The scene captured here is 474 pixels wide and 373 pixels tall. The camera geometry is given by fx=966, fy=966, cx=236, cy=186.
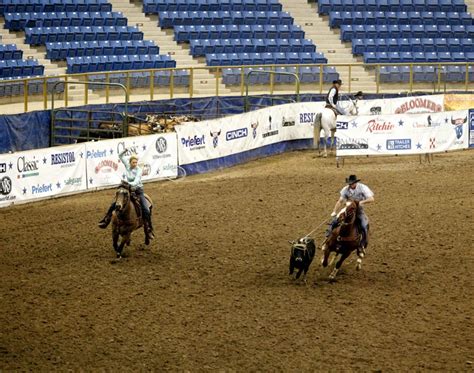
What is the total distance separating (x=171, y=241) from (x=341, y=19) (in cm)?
2885

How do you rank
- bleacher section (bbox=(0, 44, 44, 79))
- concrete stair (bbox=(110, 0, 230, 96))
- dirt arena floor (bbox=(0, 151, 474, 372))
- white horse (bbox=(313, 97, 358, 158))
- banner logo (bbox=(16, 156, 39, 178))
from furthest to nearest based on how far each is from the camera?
concrete stair (bbox=(110, 0, 230, 96)) → bleacher section (bbox=(0, 44, 44, 79)) → white horse (bbox=(313, 97, 358, 158)) → banner logo (bbox=(16, 156, 39, 178)) → dirt arena floor (bbox=(0, 151, 474, 372))

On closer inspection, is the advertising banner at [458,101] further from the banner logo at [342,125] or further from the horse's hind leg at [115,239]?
the horse's hind leg at [115,239]

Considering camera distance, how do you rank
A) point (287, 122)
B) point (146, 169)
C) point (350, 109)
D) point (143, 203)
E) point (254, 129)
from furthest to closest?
point (287, 122)
point (350, 109)
point (254, 129)
point (146, 169)
point (143, 203)

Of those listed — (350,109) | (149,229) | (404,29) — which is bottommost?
(149,229)

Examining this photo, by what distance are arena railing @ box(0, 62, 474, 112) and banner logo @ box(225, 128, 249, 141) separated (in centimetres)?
486

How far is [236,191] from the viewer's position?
2705cm

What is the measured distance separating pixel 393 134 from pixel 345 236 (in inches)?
571

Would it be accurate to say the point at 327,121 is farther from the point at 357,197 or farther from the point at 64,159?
the point at 357,197

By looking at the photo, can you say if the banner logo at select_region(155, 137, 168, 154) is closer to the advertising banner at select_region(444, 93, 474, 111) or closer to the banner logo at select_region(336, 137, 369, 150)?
the banner logo at select_region(336, 137, 369, 150)

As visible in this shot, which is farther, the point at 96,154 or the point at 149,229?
the point at 96,154

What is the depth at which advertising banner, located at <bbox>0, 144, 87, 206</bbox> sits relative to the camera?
24.4 metres

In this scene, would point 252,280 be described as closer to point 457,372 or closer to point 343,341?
point 343,341

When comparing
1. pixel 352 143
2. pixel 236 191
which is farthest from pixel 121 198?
pixel 352 143

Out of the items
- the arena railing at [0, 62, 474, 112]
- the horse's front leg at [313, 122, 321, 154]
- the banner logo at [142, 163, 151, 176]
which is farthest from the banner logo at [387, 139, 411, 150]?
the banner logo at [142, 163, 151, 176]
